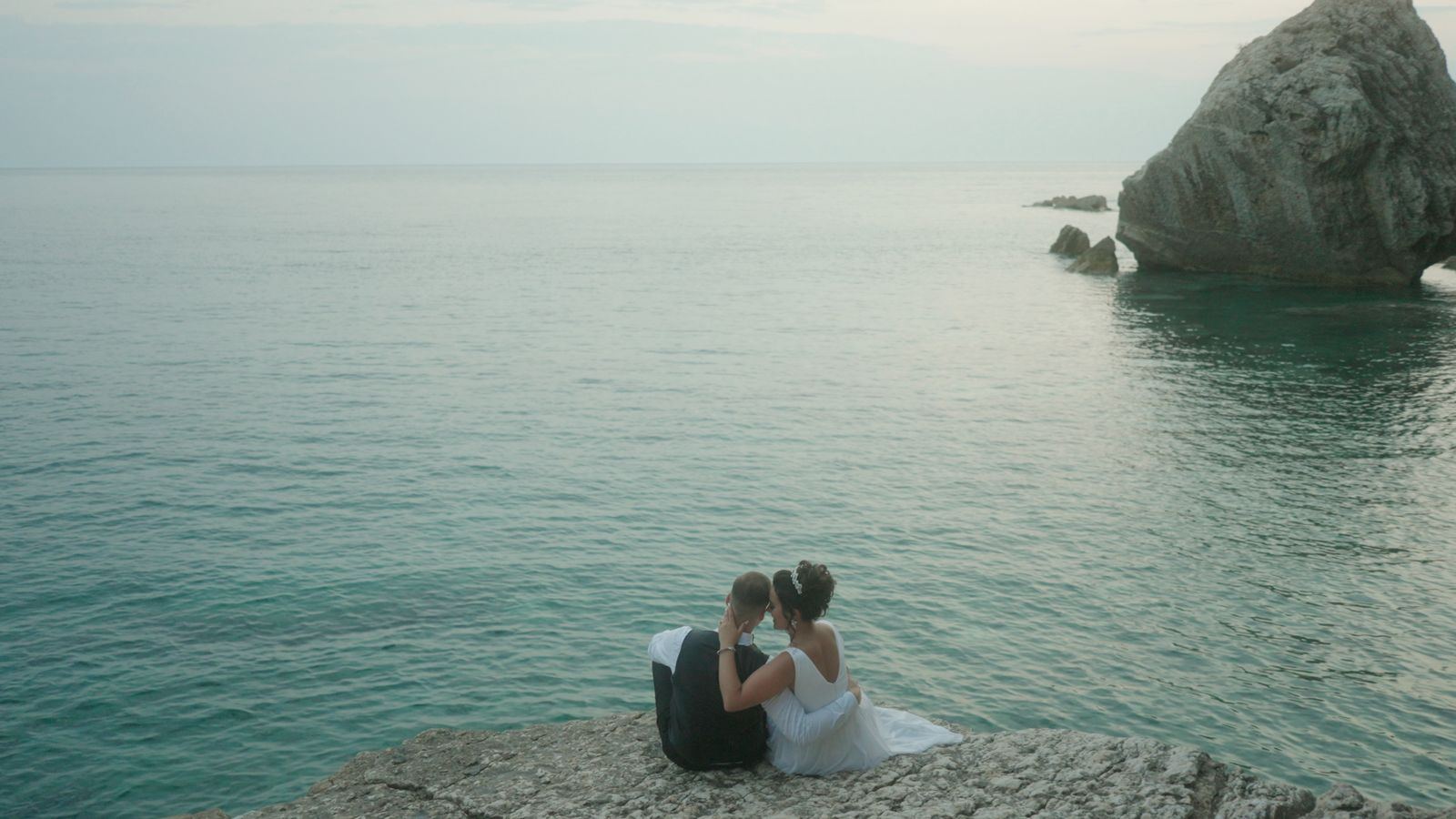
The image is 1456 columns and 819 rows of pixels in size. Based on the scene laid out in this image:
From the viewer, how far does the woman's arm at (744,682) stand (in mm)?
10703

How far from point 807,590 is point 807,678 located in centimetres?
97

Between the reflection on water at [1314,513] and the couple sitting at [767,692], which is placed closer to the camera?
the couple sitting at [767,692]

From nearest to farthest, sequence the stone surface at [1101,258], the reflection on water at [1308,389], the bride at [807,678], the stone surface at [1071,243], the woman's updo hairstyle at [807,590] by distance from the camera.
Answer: the woman's updo hairstyle at [807,590] → the bride at [807,678] → the reflection on water at [1308,389] → the stone surface at [1101,258] → the stone surface at [1071,243]

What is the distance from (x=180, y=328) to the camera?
2137 inches

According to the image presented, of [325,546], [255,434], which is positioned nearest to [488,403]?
[255,434]

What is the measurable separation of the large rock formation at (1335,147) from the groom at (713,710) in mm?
55224

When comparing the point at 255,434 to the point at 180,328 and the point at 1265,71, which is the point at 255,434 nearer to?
the point at 180,328

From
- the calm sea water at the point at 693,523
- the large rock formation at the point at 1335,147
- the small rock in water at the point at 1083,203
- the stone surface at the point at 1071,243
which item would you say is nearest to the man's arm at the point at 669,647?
the calm sea water at the point at 693,523

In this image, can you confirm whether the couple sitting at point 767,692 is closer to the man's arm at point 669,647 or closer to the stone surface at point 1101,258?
the man's arm at point 669,647

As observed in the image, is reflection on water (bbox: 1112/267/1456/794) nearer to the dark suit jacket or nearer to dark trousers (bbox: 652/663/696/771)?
the dark suit jacket

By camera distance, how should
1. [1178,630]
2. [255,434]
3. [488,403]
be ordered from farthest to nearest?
[488,403] → [255,434] → [1178,630]

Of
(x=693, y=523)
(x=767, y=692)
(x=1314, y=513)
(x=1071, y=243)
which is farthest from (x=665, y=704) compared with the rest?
(x=1071, y=243)

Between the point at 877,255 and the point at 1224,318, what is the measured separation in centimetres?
4837

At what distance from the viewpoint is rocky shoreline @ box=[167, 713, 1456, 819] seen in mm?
10141
